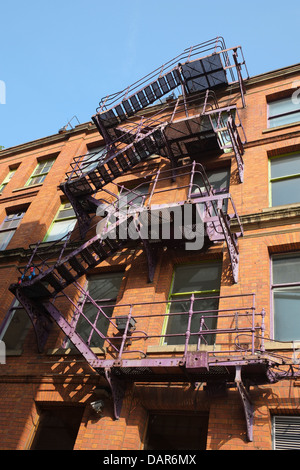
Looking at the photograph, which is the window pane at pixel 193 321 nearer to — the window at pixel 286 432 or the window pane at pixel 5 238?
the window at pixel 286 432

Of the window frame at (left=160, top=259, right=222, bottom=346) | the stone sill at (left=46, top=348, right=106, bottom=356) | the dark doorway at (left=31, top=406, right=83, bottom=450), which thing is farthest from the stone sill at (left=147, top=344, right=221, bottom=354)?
the dark doorway at (left=31, top=406, right=83, bottom=450)

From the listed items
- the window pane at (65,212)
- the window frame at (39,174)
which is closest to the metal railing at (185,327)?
the window pane at (65,212)

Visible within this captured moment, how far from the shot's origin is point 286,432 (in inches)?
286

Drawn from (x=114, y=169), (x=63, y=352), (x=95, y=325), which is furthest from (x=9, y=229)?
(x=95, y=325)

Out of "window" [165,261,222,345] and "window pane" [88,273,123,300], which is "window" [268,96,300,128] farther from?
"window pane" [88,273,123,300]

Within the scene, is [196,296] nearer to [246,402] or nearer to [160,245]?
[160,245]

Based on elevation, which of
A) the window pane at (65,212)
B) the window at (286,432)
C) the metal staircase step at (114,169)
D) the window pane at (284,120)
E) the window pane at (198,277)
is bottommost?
the window at (286,432)

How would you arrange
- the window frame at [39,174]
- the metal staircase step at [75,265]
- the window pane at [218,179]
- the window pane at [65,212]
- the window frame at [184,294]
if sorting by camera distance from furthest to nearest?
the window frame at [39,174], the window pane at [65,212], the window pane at [218,179], the metal staircase step at [75,265], the window frame at [184,294]

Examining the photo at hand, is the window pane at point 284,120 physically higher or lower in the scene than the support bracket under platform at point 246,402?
higher

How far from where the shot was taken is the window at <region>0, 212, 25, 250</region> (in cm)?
1629

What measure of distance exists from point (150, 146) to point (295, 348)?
823cm

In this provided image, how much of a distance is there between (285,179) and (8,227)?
11.4 m

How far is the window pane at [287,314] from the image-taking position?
852 centimetres
